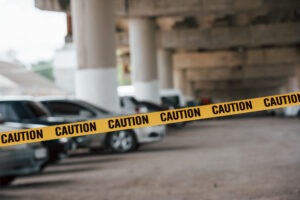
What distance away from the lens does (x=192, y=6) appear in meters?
30.7

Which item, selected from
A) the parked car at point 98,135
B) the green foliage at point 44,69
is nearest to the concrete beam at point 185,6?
the parked car at point 98,135

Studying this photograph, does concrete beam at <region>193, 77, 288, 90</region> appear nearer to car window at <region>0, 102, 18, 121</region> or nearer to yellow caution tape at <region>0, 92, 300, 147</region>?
car window at <region>0, 102, 18, 121</region>

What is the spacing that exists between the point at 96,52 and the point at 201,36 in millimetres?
21166

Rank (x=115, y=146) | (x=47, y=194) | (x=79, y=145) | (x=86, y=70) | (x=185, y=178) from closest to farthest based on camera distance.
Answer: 1. (x=47, y=194)
2. (x=185, y=178)
3. (x=79, y=145)
4. (x=115, y=146)
5. (x=86, y=70)

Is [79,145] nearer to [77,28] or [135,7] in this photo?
[77,28]

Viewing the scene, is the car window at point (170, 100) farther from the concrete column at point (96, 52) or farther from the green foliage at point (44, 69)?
the green foliage at point (44, 69)

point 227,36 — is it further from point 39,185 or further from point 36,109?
point 39,185

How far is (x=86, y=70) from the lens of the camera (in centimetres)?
2202

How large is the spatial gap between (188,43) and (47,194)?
108 ft

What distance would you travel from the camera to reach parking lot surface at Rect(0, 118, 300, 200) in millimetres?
9773

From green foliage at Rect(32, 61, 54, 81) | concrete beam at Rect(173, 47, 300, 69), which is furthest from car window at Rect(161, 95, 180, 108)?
green foliage at Rect(32, 61, 54, 81)

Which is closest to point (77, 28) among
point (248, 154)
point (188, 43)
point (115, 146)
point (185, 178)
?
point (115, 146)

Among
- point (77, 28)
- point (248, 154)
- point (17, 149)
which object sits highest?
point (77, 28)

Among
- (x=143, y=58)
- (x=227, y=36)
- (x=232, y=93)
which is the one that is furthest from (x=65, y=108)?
(x=232, y=93)
